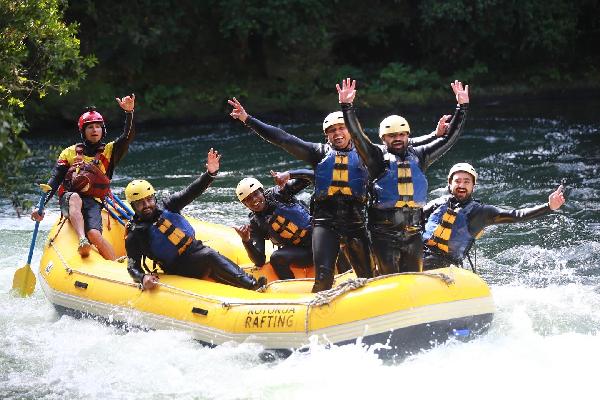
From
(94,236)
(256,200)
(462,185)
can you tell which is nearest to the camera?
(462,185)

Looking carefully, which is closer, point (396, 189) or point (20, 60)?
point (20, 60)

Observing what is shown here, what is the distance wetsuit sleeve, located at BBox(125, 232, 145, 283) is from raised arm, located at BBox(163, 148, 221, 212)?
1.12 ft

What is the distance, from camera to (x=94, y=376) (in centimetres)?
568

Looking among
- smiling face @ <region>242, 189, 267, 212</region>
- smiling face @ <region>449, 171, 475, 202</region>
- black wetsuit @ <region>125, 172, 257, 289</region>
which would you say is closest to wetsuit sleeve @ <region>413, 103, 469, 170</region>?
smiling face @ <region>449, 171, 475, 202</region>

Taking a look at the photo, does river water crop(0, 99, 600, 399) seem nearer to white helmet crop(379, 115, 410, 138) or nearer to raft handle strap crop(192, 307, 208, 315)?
raft handle strap crop(192, 307, 208, 315)

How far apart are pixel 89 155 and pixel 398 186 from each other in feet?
10.4

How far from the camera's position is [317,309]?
5.40 meters

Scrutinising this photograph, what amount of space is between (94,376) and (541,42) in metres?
14.3

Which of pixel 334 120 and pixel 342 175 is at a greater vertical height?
pixel 334 120

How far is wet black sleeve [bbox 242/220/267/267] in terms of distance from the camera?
6.59m

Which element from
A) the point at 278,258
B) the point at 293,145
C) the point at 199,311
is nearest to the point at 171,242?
the point at 199,311

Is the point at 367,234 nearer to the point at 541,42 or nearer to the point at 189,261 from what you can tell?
the point at 189,261

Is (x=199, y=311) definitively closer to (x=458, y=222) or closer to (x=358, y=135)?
(x=358, y=135)

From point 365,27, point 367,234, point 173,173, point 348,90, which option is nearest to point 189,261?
point 367,234
